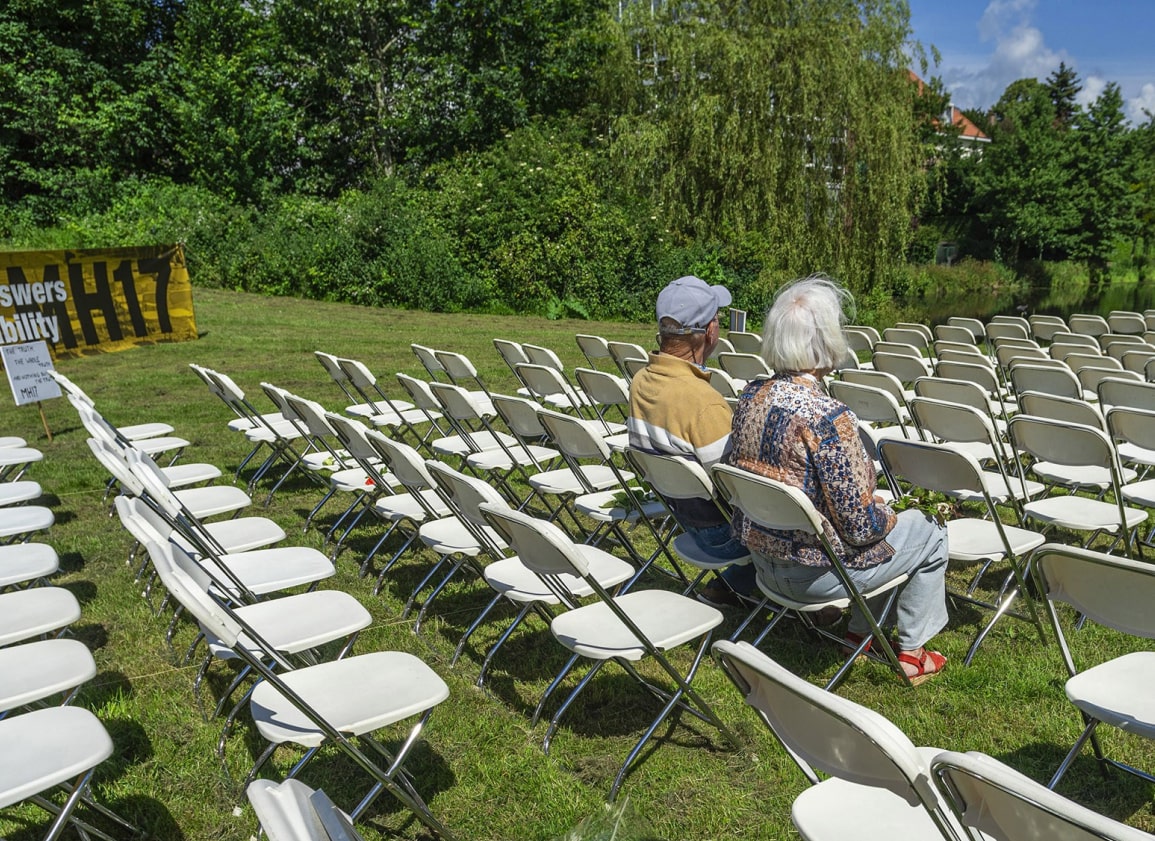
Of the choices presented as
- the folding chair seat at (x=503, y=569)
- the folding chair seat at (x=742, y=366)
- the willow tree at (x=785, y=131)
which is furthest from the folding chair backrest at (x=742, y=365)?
the willow tree at (x=785, y=131)

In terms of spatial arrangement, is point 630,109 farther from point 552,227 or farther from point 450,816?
point 450,816

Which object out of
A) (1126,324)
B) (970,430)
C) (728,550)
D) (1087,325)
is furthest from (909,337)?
(728,550)

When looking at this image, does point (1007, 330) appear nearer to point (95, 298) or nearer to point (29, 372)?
point (29, 372)

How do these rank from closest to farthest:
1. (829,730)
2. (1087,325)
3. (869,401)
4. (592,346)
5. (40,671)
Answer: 1. (829,730)
2. (40,671)
3. (869,401)
4. (592,346)
5. (1087,325)

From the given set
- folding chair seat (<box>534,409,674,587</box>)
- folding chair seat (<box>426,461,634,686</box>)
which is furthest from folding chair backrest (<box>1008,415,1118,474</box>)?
folding chair seat (<box>426,461,634,686</box>)

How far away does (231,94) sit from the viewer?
2291 cm

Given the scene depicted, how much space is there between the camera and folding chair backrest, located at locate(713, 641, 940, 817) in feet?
4.75

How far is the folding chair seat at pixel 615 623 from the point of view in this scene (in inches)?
104

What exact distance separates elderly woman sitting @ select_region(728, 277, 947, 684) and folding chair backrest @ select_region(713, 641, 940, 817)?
118 centimetres

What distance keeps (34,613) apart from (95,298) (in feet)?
29.0

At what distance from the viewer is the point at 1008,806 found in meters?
1.36

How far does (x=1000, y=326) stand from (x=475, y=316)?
9.00m

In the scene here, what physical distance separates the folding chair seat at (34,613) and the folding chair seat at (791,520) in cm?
222

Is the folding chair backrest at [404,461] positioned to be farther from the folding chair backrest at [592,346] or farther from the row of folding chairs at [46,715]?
the folding chair backrest at [592,346]
